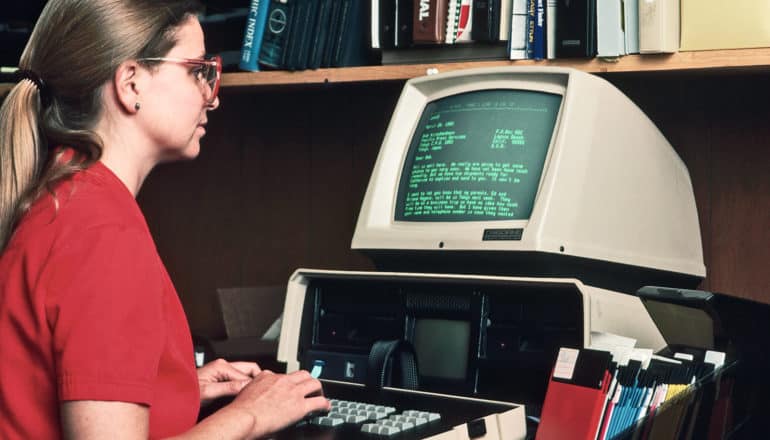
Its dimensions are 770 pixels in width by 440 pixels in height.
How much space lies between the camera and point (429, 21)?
1.81m

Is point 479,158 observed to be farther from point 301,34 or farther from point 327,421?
point 301,34

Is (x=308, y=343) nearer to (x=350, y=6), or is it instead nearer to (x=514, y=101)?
(x=514, y=101)

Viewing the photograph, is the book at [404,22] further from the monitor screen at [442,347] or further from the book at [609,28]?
the monitor screen at [442,347]

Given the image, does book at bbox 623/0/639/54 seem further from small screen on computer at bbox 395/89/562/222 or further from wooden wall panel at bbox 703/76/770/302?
wooden wall panel at bbox 703/76/770/302

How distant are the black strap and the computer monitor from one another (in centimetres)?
16

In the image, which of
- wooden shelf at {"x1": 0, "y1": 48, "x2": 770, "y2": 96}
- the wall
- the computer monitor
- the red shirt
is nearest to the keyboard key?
the red shirt

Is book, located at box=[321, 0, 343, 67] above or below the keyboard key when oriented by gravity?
above

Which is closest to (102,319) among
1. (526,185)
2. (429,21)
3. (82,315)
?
(82,315)

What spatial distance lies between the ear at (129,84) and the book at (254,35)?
3.04 feet

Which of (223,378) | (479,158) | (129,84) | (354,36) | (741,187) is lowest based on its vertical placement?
(223,378)

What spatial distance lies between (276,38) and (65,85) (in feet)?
3.20

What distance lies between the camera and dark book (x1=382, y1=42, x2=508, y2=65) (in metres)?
1.79

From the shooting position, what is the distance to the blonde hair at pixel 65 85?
110 cm

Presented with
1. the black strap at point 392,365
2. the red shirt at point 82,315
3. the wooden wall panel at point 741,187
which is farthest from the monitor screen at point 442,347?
the wooden wall panel at point 741,187
